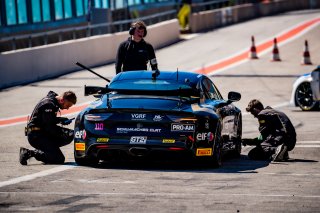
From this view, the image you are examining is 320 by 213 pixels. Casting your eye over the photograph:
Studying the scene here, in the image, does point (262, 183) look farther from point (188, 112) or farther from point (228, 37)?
point (228, 37)

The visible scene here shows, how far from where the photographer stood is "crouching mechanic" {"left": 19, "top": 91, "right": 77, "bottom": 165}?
45.3ft

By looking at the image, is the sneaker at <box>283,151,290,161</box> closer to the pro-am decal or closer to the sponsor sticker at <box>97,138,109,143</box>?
the pro-am decal

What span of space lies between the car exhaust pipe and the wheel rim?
10.1 metres

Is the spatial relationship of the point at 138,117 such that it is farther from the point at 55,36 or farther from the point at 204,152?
the point at 55,36

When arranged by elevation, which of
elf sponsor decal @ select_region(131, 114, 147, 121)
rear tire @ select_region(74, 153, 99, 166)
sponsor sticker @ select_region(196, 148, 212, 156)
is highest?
elf sponsor decal @ select_region(131, 114, 147, 121)

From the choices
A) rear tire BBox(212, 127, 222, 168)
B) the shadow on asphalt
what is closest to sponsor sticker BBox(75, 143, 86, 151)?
the shadow on asphalt

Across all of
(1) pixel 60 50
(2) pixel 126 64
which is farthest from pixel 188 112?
(1) pixel 60 50

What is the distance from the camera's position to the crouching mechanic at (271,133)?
1459 cm

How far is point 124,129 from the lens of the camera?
1292 centimetres

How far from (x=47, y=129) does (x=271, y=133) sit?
10.7ft

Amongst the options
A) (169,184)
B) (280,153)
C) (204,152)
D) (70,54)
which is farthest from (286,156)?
(70,54)

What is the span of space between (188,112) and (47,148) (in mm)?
2160

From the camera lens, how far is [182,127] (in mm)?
12836

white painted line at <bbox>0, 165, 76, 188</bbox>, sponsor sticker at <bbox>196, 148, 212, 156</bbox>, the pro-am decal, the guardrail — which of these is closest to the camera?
white painted line at <bbox>0, 165, 76, 188</bbox>
